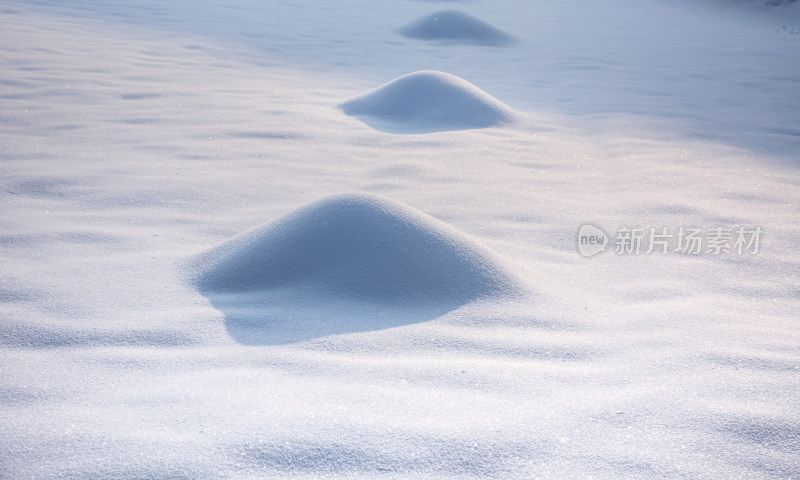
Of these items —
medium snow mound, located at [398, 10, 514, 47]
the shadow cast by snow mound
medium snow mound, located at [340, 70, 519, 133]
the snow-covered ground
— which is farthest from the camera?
medium snow mound, located at [398, 10, 514, 47]

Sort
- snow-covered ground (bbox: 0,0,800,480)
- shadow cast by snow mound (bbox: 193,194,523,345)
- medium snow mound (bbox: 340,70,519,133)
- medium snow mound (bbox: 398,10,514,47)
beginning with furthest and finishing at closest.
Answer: medium snow mound (bbox: 398,10,514,47), medium snow mound (bbox: 340,70,519,133), shadow cast by snow mound (bbox: 193,194,523,345), snow-covered ground (bbox: 0,0,800,480)

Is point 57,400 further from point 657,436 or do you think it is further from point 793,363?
point 793,363

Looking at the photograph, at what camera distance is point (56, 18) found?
6141 millimetres

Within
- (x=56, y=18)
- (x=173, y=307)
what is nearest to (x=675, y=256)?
(x=173, y=307)

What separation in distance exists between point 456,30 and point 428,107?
116 inches

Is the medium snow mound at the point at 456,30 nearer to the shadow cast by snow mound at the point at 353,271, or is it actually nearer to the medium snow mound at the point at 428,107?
the medium snow mound at the point at 428,107

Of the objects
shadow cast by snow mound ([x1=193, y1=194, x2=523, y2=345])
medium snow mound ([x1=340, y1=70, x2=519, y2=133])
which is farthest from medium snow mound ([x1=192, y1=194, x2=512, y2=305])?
medium snow mound ([x1=340, y1=70, x2=519, y2=133])

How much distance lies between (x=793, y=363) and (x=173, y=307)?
5.07 ft

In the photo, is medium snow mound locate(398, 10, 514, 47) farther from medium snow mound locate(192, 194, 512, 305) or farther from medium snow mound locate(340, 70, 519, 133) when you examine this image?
medium snow mound locate(192, 194, 512, 305)

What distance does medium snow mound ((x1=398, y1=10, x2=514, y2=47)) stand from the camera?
6.34 m

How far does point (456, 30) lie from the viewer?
21.2ft

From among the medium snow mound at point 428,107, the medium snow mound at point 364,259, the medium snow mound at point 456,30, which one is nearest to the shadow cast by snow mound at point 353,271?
the medium snow mound at point 364,259

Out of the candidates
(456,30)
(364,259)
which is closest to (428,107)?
(364,259)

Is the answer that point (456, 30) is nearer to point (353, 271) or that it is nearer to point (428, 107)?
point (428, 107)
